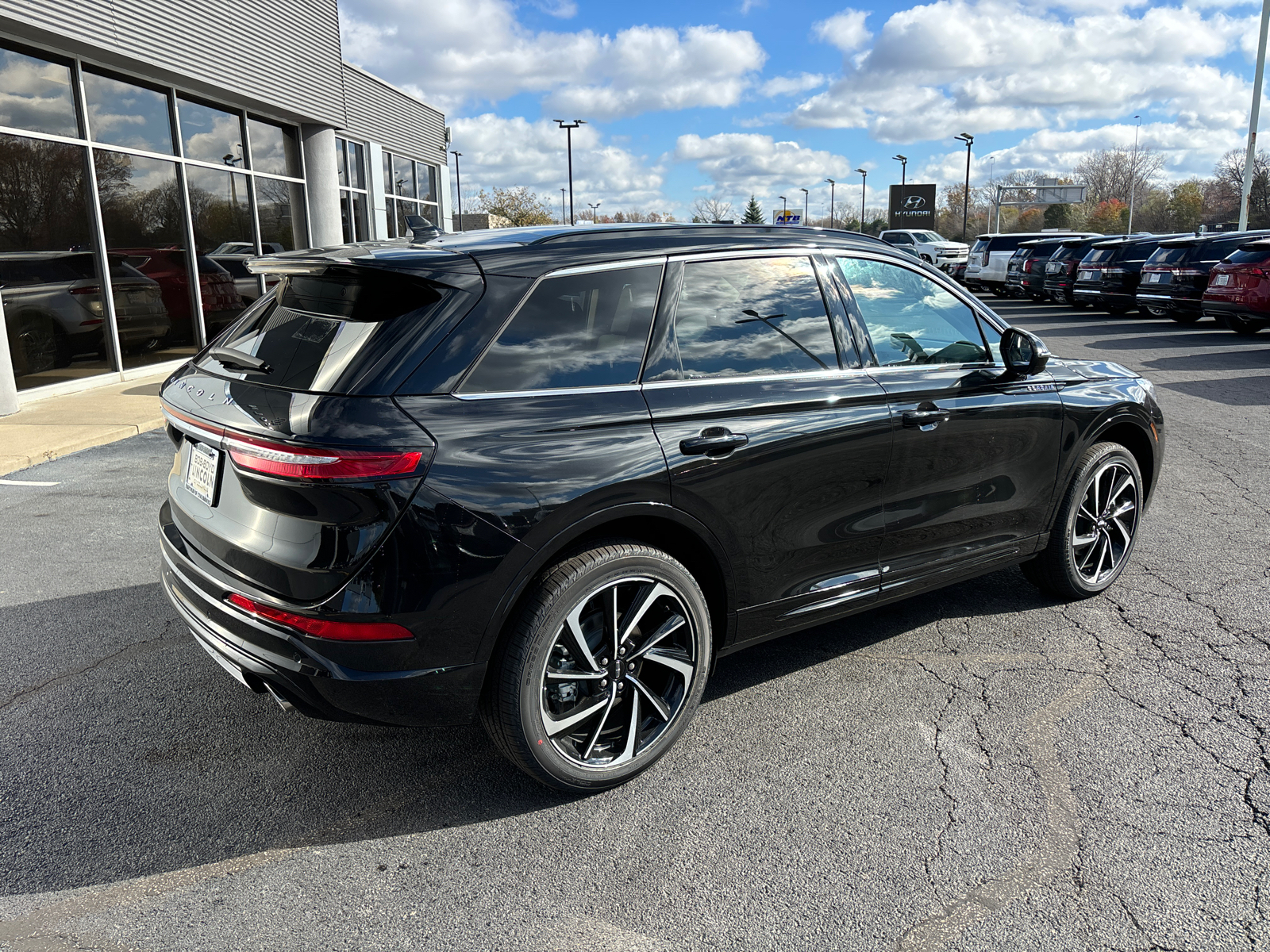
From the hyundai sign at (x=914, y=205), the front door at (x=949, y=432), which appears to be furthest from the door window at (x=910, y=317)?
the hyundai sign at (x=914, y=205)

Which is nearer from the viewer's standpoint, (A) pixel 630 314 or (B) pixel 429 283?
(B) pixel 429 283

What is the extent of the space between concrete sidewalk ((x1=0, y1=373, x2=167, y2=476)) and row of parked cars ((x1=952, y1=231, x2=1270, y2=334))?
15.8 metres

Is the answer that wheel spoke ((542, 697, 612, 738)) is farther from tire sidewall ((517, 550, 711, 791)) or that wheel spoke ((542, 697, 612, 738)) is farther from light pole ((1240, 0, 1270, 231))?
light pole ((1240, 0, 1270, 231))

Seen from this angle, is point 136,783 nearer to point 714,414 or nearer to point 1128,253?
point 714,414

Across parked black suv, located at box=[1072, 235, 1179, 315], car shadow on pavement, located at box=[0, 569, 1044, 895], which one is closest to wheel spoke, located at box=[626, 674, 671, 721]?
car shadow on pavement, located at box=[0, 569, 1044, 895]

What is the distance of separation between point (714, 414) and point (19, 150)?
1091 centimetres

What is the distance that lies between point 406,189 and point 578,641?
2567 centimetres

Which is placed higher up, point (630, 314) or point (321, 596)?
point (630, 314)

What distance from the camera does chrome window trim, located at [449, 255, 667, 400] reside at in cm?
273

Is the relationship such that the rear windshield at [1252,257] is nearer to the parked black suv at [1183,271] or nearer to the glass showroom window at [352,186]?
the parked black suv at [1183,271]

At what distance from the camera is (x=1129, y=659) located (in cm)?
401

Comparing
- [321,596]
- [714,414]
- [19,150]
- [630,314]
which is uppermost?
[19,150]

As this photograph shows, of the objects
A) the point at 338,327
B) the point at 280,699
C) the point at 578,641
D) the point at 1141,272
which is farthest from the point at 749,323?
the point at 1141,272

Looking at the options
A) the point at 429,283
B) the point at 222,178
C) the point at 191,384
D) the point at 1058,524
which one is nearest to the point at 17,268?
the point at 222,178
